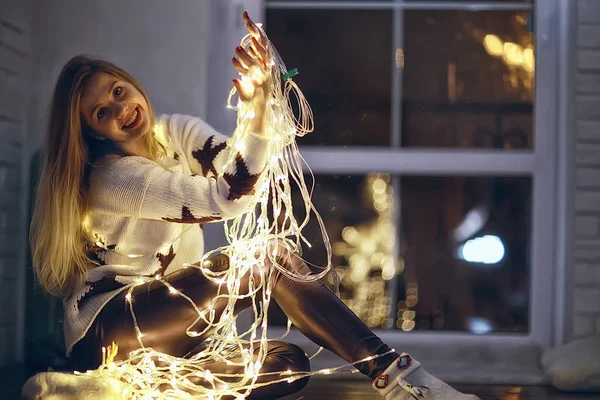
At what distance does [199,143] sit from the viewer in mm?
1956

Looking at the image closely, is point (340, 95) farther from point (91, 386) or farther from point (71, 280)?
point (91, 386)

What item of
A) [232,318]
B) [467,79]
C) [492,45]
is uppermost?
[492,45]

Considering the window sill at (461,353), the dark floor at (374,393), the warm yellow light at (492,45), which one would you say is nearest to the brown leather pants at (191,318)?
the dark floor at (374,393)

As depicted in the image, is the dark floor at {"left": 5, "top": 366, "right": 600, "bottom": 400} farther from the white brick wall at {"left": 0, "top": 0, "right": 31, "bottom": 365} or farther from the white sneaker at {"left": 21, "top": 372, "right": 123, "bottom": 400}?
the white sneaker at {"left": 21, "top": 372, "right": 123, "bottom": 400}

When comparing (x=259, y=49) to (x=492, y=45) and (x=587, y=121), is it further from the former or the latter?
(x=587, y=121)

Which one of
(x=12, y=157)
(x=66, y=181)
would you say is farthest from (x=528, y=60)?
(x=12, y=157)

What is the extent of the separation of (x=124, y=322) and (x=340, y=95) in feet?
3.84

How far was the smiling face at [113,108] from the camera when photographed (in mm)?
1749

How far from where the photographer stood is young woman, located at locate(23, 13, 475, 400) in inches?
63.7

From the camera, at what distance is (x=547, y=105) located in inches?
95.1

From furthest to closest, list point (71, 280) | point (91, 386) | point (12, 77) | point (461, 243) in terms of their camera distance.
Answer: point (461, 243) → point (12, 77) → point (71, 280) → point (91, 386)

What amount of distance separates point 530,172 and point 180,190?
4.26 feet

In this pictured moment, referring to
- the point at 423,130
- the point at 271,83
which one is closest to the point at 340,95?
the point at 423,130

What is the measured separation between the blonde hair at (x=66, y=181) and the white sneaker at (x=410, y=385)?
0.80 metres
